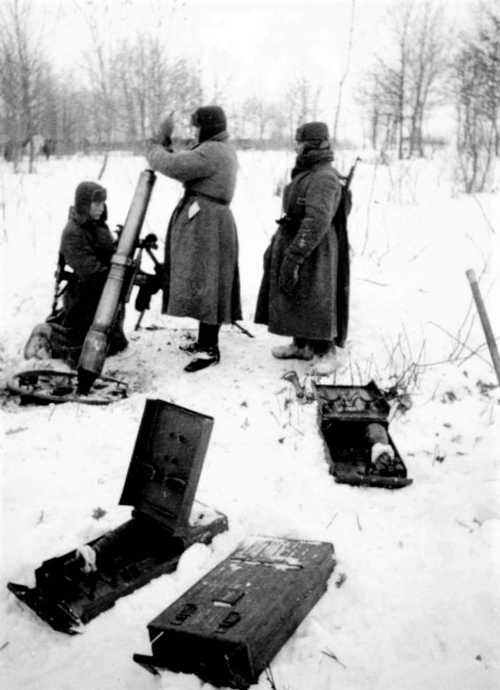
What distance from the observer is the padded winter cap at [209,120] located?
4.79 meters

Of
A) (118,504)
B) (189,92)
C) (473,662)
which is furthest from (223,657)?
(189,92)

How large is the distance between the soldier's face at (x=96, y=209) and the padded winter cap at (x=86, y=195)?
3 cm

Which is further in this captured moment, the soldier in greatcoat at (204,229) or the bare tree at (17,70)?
the bare tree at (17,70)

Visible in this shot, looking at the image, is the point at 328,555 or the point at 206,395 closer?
the point at 328,555

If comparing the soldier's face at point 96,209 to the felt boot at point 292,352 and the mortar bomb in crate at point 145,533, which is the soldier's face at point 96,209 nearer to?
the felt boot at point 292,352

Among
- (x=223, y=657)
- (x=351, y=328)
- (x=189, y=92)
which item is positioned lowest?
(x=223, y=657)

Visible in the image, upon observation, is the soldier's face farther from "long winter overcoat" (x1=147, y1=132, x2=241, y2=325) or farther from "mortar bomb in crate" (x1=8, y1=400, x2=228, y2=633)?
"mortar bomb in crate" (x1=8, y1=400, x2=228, y2=633)

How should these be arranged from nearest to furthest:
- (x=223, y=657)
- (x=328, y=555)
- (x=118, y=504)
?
(x=223, y=657)
(x=328, y=555)
(x=118, y=504)

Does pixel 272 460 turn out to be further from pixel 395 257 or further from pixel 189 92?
pixel 189 92

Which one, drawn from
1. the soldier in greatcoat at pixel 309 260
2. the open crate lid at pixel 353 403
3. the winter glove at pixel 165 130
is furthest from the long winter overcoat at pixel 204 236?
the open crate lid at pixel 353 403

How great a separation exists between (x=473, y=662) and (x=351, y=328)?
12.1 feet

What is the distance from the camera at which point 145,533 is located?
2.83 meters

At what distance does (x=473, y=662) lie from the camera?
2.14m

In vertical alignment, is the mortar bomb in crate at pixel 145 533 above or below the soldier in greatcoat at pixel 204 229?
below
